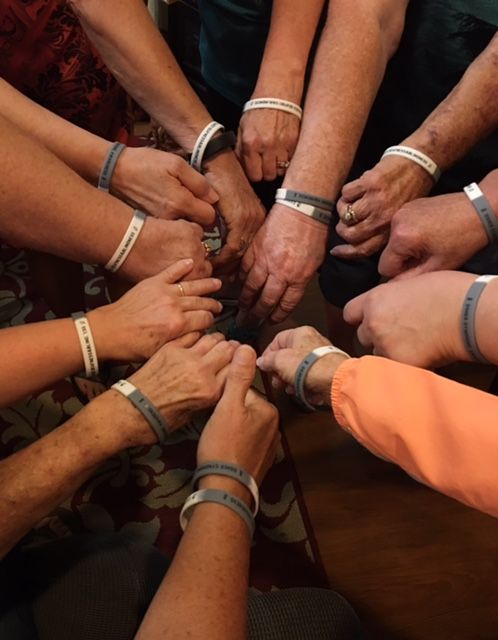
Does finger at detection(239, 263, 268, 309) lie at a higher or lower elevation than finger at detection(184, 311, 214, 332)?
higher

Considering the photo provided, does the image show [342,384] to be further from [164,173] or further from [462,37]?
[462,37]

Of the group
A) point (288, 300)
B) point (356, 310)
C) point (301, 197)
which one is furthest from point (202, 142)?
point (356, 310)

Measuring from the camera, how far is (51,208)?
87 centimetres

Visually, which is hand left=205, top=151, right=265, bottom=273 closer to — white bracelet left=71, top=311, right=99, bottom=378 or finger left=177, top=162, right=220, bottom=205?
finger left=177, top=162, right=220, bottom=205

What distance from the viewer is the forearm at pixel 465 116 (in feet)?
2.94

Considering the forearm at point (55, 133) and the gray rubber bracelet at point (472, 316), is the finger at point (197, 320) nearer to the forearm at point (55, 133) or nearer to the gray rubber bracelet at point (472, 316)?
the forearm at point (55, 133)

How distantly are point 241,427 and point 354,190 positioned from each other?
1.37 feet

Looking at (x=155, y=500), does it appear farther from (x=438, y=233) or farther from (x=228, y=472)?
(x=438, y=233)

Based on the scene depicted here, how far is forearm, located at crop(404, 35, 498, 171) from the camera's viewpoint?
896 mm

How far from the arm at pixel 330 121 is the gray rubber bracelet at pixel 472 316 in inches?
13.8

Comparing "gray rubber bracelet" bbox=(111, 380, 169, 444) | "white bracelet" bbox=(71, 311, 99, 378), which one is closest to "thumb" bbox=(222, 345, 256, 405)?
"gray rubber bracelet" bbox=(111, 380, 169, 444)

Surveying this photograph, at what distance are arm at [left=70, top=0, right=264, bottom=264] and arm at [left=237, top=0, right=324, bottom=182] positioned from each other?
0.07 metres

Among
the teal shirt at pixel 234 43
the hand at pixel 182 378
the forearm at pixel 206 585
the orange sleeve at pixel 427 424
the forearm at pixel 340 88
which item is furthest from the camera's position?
the teal shirt at pixel 234 43

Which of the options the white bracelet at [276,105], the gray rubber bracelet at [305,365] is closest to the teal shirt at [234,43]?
the white bracelet at [276,105]
